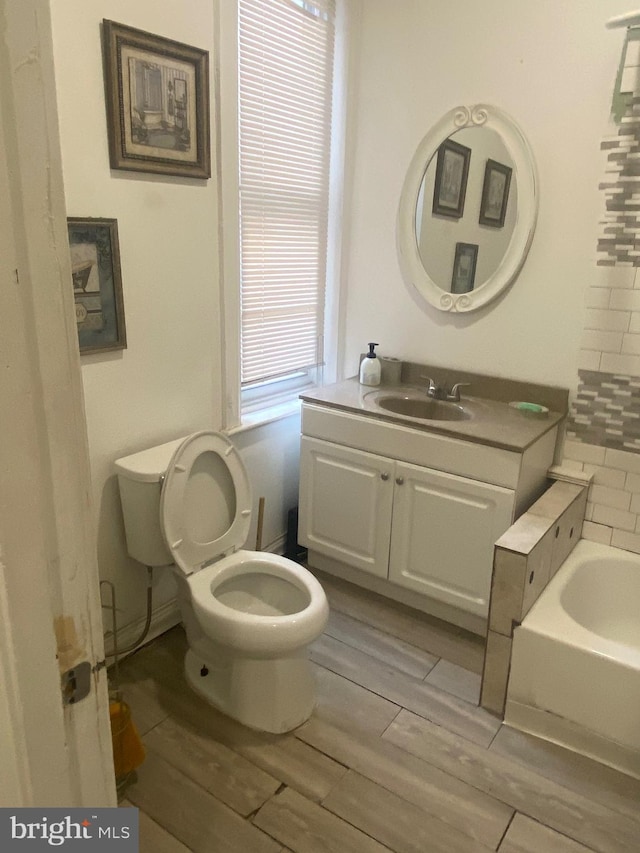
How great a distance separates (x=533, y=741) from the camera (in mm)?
1984

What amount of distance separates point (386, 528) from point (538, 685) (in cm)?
79

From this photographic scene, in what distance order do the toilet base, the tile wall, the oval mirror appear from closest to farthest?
1. the toilet base
2. the tile wall
3. the oval mirror

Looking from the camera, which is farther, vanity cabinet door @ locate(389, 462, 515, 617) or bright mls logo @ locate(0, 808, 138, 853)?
vanity cabinet door @ locate(389, 462, 515, 617)

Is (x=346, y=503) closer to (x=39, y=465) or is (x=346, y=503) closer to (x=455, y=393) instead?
(x=455, y=393)

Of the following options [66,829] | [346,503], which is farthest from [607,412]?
[66,829]

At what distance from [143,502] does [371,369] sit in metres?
1.22

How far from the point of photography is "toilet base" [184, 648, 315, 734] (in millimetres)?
1925

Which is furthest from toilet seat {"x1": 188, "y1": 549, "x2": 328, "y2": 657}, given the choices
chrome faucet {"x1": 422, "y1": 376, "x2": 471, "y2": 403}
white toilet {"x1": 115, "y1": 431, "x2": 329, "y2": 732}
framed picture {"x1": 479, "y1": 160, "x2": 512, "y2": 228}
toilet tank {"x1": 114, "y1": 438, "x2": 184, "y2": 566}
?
framed picture {"x1": 479, "y1": 160, "x2": 512, "y2": 228}

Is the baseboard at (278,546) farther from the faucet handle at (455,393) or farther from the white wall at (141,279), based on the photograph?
the faucet handle at (455,393)

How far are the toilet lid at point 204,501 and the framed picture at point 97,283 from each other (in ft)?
1.36

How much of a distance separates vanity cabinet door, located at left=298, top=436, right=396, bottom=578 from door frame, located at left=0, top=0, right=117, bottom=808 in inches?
71.6

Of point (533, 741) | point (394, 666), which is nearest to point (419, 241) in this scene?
point (394, 666)

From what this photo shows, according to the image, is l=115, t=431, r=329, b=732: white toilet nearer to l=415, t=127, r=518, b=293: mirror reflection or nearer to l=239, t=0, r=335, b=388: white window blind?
l=239, t=0, r=335, b=388: white window blind

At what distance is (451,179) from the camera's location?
2611mm
